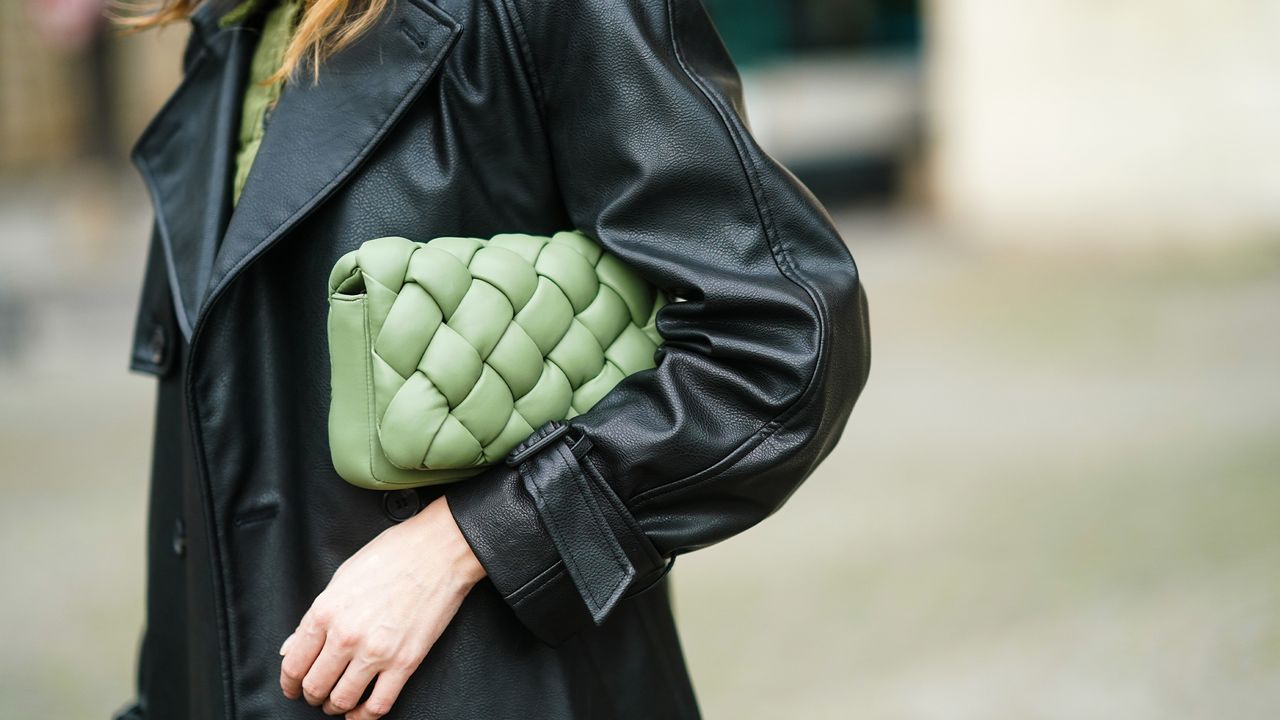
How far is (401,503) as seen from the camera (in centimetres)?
128

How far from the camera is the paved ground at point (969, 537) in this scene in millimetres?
3377

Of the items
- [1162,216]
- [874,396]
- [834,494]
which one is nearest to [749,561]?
[834,494]

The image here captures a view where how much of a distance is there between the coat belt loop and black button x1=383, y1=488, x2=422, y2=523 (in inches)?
5.1

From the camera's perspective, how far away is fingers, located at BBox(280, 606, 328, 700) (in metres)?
1.22

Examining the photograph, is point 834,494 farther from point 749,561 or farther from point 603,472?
point 603,472

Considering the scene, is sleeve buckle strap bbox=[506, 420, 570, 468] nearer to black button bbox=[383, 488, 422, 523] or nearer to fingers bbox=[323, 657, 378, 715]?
black button bbox=[383, 488, 422, 523]

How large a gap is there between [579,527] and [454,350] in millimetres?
215

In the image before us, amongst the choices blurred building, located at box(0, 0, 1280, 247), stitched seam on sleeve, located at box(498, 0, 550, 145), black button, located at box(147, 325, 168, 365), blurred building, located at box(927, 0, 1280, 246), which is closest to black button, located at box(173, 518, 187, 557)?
black button, located at box(147, 325, 168, 365)

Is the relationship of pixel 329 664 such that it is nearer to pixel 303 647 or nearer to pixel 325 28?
pixel 303 647

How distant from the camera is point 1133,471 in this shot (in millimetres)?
4680

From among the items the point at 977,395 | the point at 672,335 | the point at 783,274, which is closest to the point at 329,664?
the point at 672,335

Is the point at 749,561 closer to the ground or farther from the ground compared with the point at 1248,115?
farther from the ground

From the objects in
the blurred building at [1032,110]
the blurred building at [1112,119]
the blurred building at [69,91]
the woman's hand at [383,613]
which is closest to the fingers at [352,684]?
the woman's hand at [383,613]

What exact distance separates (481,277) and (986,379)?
5285mm
